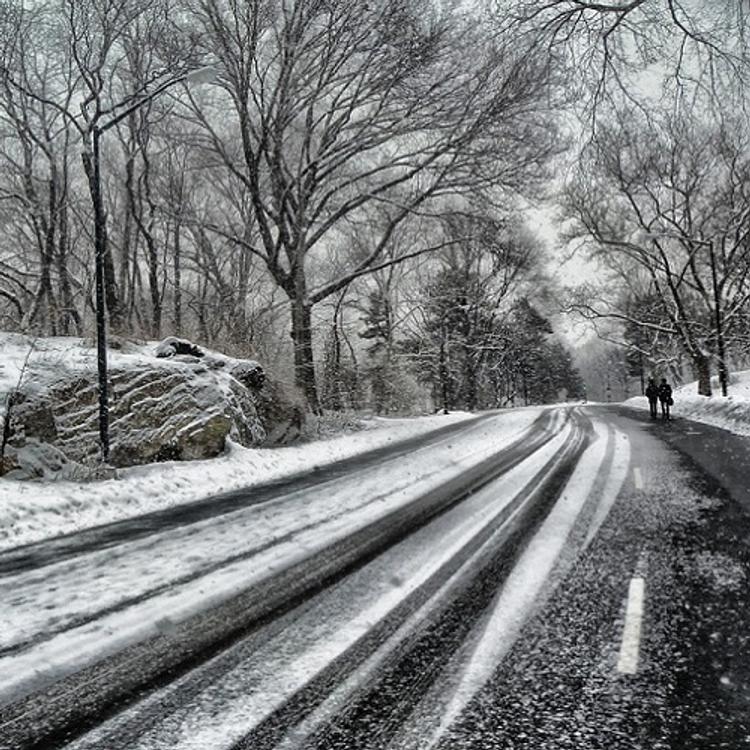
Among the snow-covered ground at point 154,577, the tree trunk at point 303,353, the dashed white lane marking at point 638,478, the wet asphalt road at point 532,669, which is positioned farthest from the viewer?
the tree trunk at point 303,353

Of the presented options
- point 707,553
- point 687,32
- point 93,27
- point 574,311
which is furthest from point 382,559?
point 574,311

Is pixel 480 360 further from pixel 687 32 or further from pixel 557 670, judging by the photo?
pixel 557 670

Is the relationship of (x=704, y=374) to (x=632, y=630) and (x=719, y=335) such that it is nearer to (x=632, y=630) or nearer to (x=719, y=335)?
(x=719, y=335)

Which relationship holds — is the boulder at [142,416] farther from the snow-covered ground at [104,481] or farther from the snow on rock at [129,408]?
the snow-covered ground at [104,481]

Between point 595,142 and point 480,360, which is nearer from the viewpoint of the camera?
point 595,142

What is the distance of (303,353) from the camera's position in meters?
22.1

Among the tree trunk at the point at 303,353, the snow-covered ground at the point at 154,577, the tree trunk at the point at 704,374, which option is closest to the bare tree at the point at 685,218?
the tree trunk at the point at 704,374

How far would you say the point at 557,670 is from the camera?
3344mm

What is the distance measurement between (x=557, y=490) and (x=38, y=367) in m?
9.35

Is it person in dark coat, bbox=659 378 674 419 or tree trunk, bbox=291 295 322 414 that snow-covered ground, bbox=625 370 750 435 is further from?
tree trunk, bbox=291 295 322 414

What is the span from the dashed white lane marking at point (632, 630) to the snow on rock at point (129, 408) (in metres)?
8.91

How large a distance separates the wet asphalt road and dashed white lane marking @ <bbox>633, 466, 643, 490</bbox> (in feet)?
9.96

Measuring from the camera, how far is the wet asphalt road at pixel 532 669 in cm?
274

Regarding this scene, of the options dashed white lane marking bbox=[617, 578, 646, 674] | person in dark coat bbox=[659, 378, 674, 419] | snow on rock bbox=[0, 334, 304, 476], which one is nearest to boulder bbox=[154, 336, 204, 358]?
snow on rock bbox=[0, 334, 304, 476]
